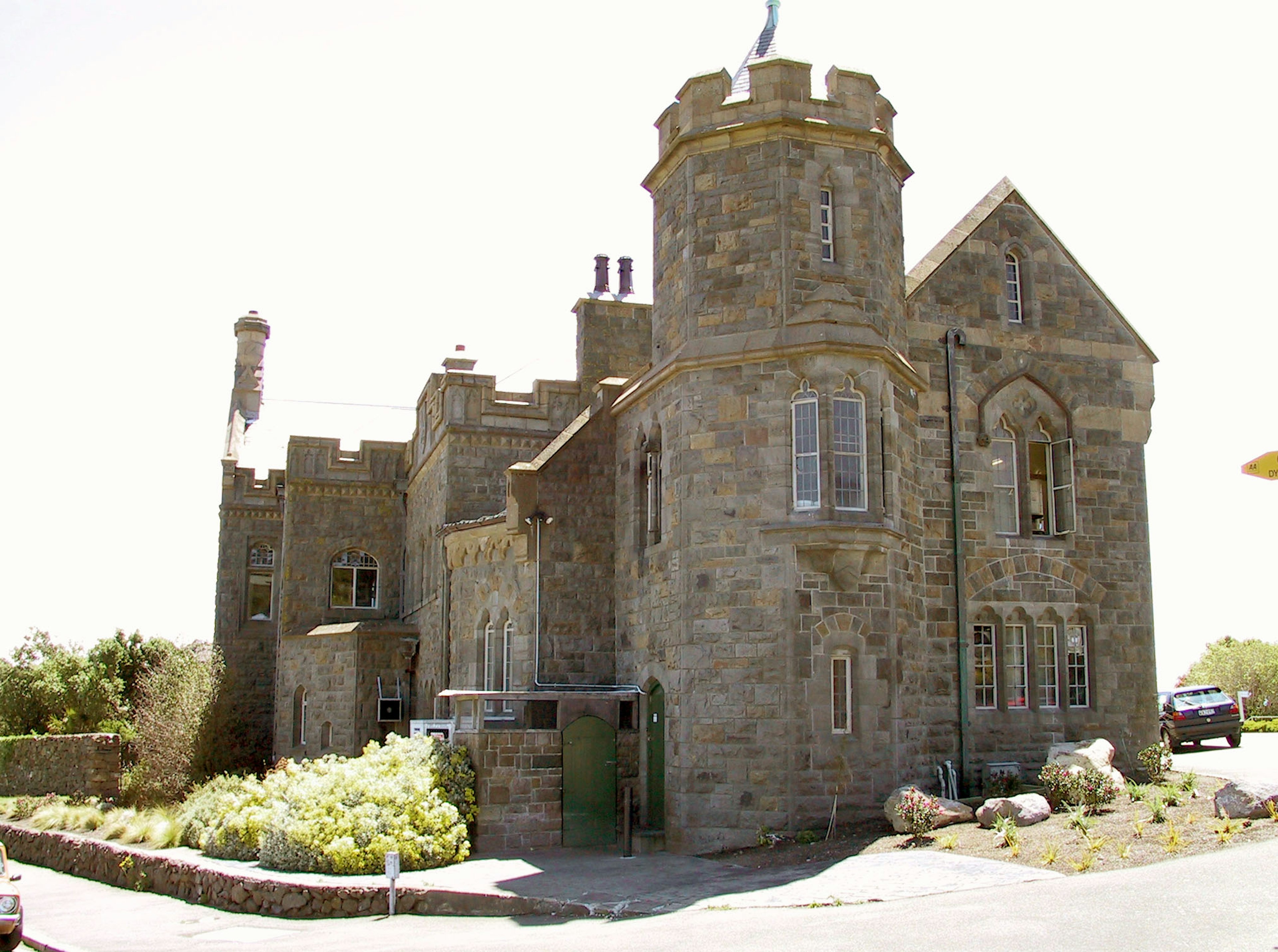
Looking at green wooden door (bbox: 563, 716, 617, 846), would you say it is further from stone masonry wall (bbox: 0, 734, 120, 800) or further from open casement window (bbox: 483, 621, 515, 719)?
stone masonry wall (bbox: 0, 734, 120, 800)

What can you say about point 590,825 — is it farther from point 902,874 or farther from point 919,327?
point 919,327

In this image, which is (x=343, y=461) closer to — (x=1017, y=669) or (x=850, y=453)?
(x=850, y=453)

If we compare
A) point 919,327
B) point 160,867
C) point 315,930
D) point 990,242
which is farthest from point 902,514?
point 160,867

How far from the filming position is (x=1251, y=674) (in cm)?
4497

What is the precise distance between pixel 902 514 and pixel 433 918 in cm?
921

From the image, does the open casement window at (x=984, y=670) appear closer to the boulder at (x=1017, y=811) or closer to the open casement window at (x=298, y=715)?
the boulder at (x=1017, y=811)

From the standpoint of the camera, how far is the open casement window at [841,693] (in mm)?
17750

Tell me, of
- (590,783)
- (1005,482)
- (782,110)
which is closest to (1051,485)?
(1005,482)

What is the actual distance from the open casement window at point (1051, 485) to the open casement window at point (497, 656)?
9.75m

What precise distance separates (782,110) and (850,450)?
18.0 feet

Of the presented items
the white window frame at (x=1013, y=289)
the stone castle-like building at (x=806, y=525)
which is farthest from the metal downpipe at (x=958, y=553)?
the white window frame at (x=1013, y=289)

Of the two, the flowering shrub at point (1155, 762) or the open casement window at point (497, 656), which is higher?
the open casement window at point (497, 656)

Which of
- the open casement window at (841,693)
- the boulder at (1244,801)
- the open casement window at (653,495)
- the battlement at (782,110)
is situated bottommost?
the boulder at (1244,801)

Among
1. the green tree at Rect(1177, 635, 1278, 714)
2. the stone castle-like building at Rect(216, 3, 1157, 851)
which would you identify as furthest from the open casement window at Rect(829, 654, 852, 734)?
the green tree at Rect(1177, 635, 1278, 714)
